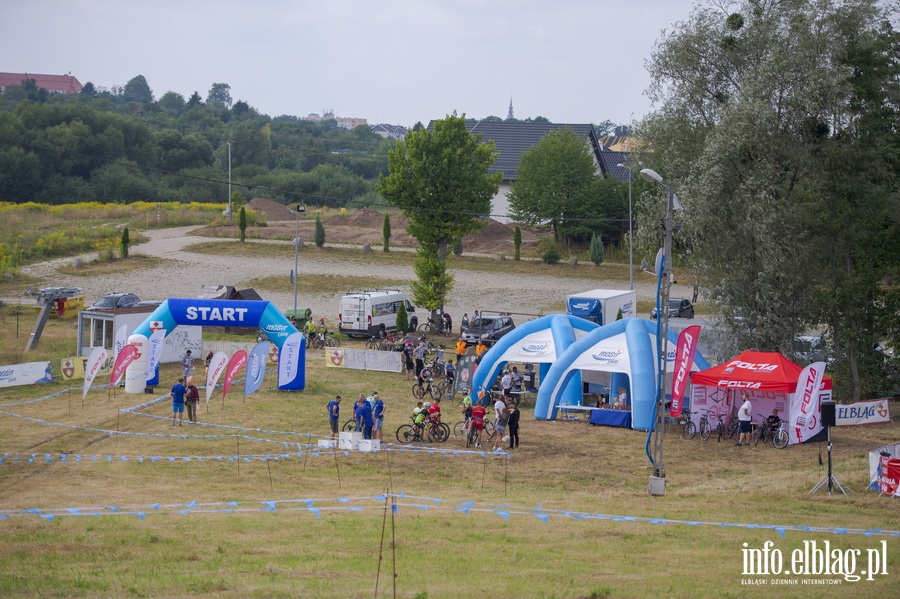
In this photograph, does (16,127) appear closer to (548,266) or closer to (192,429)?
(548,266)

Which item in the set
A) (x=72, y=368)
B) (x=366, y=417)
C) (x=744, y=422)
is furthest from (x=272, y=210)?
(x=744, y=422)

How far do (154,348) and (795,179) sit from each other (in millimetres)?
21421

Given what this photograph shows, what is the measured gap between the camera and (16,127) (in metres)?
101

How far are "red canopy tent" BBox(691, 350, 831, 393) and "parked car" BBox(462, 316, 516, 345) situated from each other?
570 inches

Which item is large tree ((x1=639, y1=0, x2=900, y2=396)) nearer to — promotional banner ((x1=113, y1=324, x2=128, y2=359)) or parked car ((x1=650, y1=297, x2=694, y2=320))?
parked car ((x1=650, y1=297, x2=694, y2=320))

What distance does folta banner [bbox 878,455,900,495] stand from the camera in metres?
18.2

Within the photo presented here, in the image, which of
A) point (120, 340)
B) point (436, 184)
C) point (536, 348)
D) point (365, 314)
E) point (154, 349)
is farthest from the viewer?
point (436, 184)

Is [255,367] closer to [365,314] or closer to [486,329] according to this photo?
[365,314]

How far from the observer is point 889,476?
1838 centimetres

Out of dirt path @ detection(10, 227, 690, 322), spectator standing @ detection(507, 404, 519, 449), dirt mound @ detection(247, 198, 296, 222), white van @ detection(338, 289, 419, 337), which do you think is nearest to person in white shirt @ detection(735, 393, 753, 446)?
spectator standing @ detection(507, 404, 519, 449)

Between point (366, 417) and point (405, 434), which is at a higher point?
point (366, 417)

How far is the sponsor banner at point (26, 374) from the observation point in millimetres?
30844

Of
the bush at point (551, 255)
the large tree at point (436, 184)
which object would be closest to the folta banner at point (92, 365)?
the large tree at point (436, 184)

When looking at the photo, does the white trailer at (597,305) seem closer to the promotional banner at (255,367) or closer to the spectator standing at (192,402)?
the promotional banner at (255,367)
